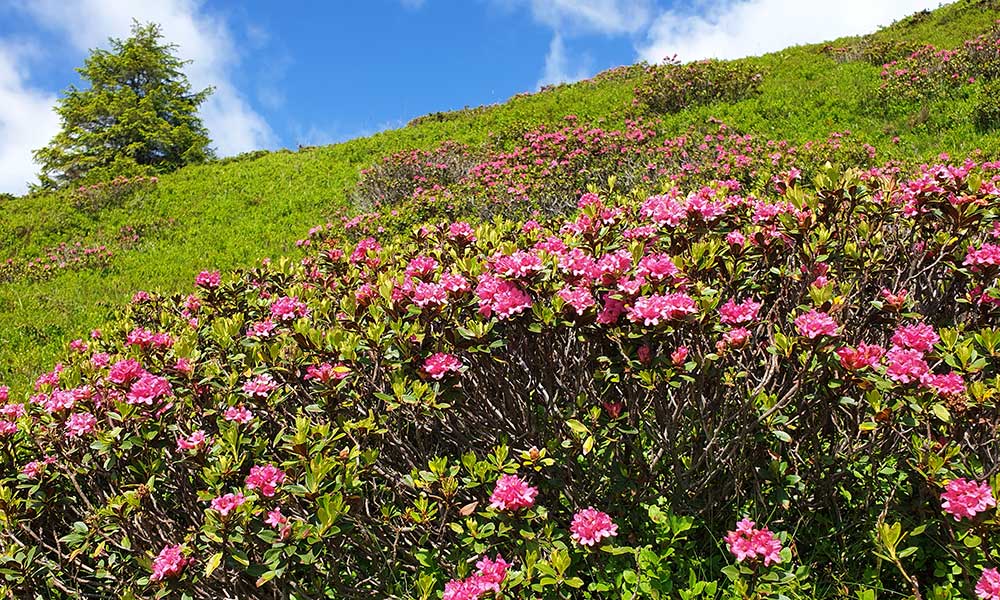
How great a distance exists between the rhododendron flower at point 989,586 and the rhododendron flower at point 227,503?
2486mm

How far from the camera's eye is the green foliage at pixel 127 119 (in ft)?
106

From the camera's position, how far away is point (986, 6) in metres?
19.6

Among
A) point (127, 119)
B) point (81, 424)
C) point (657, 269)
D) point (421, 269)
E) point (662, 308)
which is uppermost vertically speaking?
point (127, 119)

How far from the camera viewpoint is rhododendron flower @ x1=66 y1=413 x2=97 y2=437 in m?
2.66

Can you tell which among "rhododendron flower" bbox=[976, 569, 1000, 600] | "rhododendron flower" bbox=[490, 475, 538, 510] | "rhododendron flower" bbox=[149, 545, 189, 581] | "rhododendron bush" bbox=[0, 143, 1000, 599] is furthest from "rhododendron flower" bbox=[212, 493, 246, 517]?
"rhododendron flower" bbox=[976, 569, 1000, 600]

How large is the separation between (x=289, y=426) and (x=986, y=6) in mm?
26353

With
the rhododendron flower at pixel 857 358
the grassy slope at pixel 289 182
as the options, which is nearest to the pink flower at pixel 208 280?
the rhododendron flower at pixel 857 358

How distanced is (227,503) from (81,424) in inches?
41.8

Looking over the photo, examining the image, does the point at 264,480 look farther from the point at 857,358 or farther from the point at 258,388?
the point at 857,358

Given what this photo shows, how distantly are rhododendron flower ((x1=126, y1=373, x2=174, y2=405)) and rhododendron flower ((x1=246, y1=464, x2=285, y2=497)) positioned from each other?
28.4 inches

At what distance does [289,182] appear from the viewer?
17.1 m

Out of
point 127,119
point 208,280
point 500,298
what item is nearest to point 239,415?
point 500,298

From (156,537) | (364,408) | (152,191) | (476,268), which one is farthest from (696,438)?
(152,191)

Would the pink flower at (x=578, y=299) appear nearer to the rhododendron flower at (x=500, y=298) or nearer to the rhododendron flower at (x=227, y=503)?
the rhododendron flower at (x=500, y=298)
